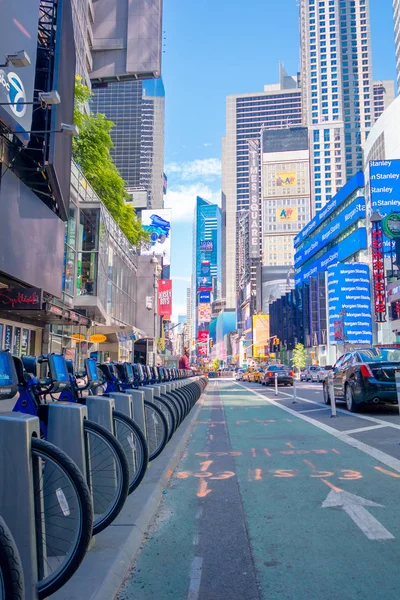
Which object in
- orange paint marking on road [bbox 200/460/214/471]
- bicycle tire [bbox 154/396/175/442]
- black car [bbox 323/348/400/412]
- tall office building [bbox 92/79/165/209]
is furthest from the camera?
Answer: tall office building [bbox 92/79/165/209]

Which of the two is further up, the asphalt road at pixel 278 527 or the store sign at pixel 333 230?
the store sign at pixel 333 230

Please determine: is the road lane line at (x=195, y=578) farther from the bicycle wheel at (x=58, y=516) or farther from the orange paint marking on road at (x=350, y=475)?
the orange paint marking on road at (x=350, y=475)

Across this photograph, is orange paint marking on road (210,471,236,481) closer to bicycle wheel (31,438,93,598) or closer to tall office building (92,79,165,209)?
bicycle wheel (31,438,93,598)

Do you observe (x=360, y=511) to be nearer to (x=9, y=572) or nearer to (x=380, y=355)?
(x=9, y=572)

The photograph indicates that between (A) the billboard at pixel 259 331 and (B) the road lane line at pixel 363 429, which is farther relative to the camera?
(A) the billboard at pixel 259 331

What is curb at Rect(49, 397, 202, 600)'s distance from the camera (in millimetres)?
2850

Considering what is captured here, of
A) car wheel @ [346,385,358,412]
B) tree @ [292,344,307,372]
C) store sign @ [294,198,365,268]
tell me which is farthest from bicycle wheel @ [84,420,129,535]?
tree @ [292,344,307,372]

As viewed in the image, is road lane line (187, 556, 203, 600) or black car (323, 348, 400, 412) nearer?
road lane line (187, 556, 203, 600)

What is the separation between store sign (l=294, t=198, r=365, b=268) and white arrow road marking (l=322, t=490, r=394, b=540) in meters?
81.8

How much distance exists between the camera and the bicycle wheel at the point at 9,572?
2014mm

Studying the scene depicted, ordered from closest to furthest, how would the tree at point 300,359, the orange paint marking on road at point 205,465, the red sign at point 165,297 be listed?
the orange paint marking on road at point 205,465 → the red sign at point 165,297 → the tree at point 300,359

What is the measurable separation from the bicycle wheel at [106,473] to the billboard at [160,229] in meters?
74.3

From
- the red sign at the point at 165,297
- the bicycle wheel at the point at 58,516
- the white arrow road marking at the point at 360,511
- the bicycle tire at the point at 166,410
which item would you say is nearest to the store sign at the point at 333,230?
the red sign at the point at 165,297

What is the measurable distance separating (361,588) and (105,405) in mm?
2452
